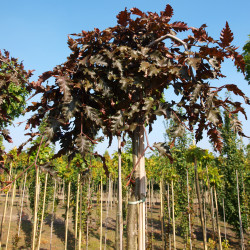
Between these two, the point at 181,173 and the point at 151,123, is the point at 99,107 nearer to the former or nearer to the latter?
the point at 151,123

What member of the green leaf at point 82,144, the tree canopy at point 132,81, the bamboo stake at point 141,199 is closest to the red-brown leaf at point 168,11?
the tree canopy at point 132,81

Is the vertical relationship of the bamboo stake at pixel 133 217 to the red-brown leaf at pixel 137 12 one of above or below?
below

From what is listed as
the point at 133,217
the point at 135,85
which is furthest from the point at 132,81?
the point at 133,217

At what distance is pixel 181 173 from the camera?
1405 cm

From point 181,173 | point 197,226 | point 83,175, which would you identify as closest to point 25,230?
point 181,173

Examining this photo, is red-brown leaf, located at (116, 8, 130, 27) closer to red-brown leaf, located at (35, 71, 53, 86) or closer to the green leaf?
red-brown leaf, located at (35, 71, 53, 86)

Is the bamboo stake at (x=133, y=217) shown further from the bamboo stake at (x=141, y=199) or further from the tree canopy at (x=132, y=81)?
the tree canopy at (x=132, y=81)

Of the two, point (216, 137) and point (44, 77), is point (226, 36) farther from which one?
point (44, 77)

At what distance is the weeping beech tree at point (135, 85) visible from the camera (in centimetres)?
125

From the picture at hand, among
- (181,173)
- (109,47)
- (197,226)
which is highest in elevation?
(109,47)

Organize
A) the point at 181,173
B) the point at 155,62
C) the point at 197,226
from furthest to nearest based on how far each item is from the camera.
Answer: the point at 197,226 < the point at 181,173 < the point at 155,62

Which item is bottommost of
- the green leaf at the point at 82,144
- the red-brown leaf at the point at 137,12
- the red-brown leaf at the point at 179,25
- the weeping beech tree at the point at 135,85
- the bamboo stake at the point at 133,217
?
the bamboo stake at the point at 133,217

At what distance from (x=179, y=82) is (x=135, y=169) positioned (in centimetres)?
63

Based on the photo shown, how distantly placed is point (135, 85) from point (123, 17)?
49 cm
